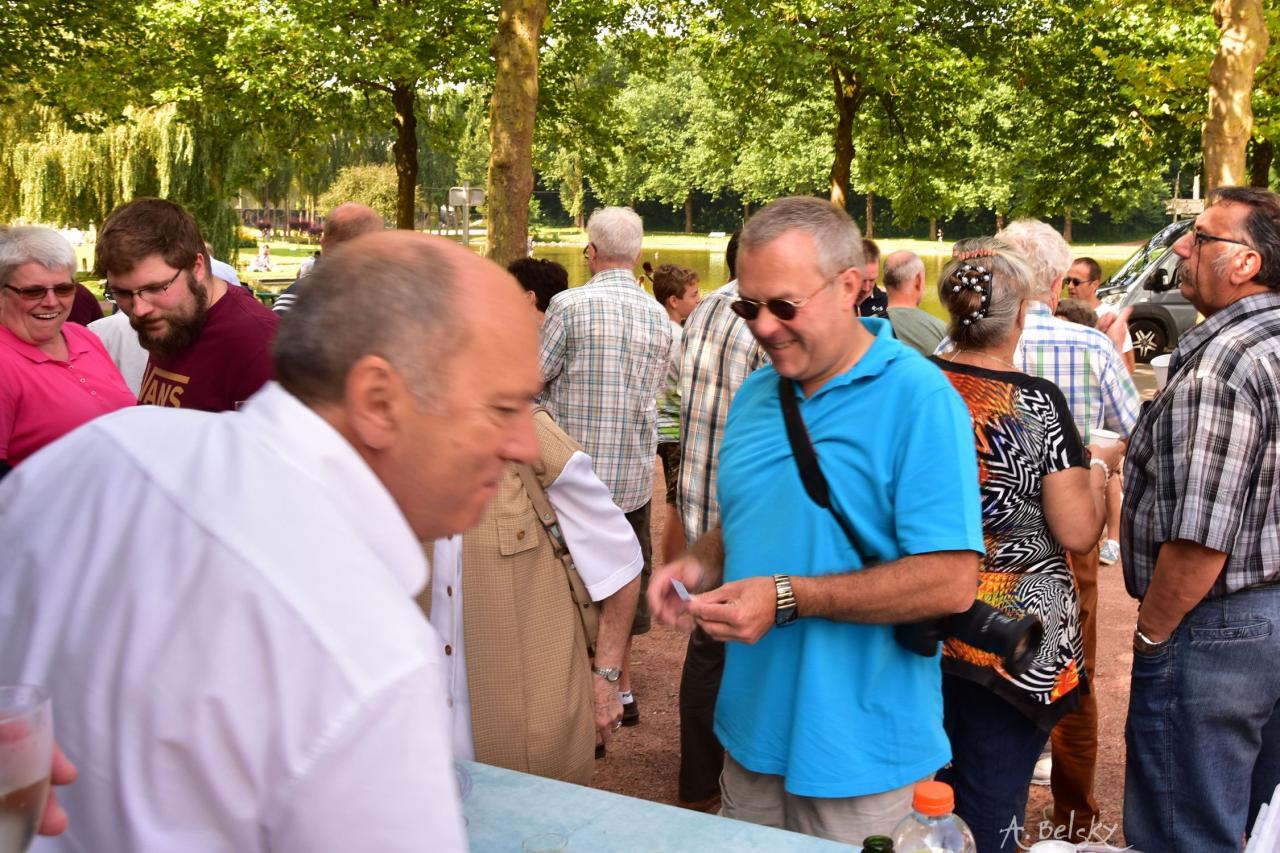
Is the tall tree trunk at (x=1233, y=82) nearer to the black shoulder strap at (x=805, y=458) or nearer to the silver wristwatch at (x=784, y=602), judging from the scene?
the black shoulder strap at (x=805, y=458)

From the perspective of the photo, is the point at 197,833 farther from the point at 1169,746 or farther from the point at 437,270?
the point at 1169,746

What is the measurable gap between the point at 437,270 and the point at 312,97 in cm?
2046

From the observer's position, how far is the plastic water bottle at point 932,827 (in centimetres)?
202

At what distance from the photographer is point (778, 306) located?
103 inches

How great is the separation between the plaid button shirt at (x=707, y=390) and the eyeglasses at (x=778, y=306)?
1.76 m

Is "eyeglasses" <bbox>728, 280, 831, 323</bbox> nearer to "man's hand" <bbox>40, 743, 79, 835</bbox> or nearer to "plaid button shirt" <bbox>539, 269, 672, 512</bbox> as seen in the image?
"man's hand" <bbox>40, 743, 79, 835</bbox>

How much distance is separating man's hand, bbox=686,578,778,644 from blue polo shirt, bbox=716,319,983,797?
173mm

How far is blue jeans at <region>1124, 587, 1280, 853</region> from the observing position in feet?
10.4

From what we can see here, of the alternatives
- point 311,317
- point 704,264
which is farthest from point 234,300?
point 704,264

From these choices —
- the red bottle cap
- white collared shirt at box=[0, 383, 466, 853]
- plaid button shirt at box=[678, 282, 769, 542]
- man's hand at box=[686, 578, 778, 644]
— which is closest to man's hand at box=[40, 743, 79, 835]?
white collared shirt at box=[0, 383, 466, 853]

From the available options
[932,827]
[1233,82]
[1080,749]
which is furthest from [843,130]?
[932,827]

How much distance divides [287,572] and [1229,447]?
2653mm

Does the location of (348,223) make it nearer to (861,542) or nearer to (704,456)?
(704,456)

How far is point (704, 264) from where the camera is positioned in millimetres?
51531
